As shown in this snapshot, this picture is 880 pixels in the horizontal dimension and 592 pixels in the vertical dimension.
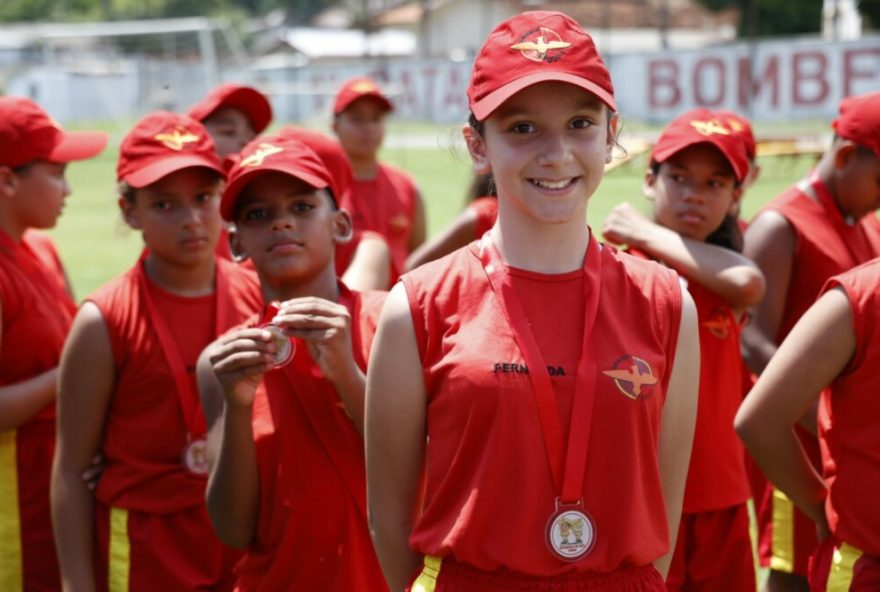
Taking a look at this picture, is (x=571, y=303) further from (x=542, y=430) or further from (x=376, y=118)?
(x=376, y=118)

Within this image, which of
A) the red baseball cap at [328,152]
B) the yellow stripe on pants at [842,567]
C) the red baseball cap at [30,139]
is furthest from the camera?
the red baseball cap at [328,152]

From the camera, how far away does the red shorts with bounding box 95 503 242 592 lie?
12.4ft

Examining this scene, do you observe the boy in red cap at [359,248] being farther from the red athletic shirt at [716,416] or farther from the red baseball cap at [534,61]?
the red baseball cap at [534,61]

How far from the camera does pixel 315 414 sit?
3.27m

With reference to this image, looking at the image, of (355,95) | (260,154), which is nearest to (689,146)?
(260,154)

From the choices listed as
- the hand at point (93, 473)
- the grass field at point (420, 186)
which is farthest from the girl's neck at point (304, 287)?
the grass field at point (420, 186)

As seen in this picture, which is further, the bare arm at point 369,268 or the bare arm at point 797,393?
the bare arm at point 369,268

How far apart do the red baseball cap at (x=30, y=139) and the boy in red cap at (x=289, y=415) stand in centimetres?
136

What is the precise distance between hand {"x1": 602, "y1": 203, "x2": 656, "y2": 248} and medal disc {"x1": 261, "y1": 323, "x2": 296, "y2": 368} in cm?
146

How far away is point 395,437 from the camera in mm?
2619

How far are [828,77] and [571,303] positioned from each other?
2833cm

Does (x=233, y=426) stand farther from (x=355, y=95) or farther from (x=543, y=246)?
(x=355, y=95)

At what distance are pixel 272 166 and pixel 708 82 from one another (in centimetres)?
2873

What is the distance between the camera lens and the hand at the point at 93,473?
3789 mm
